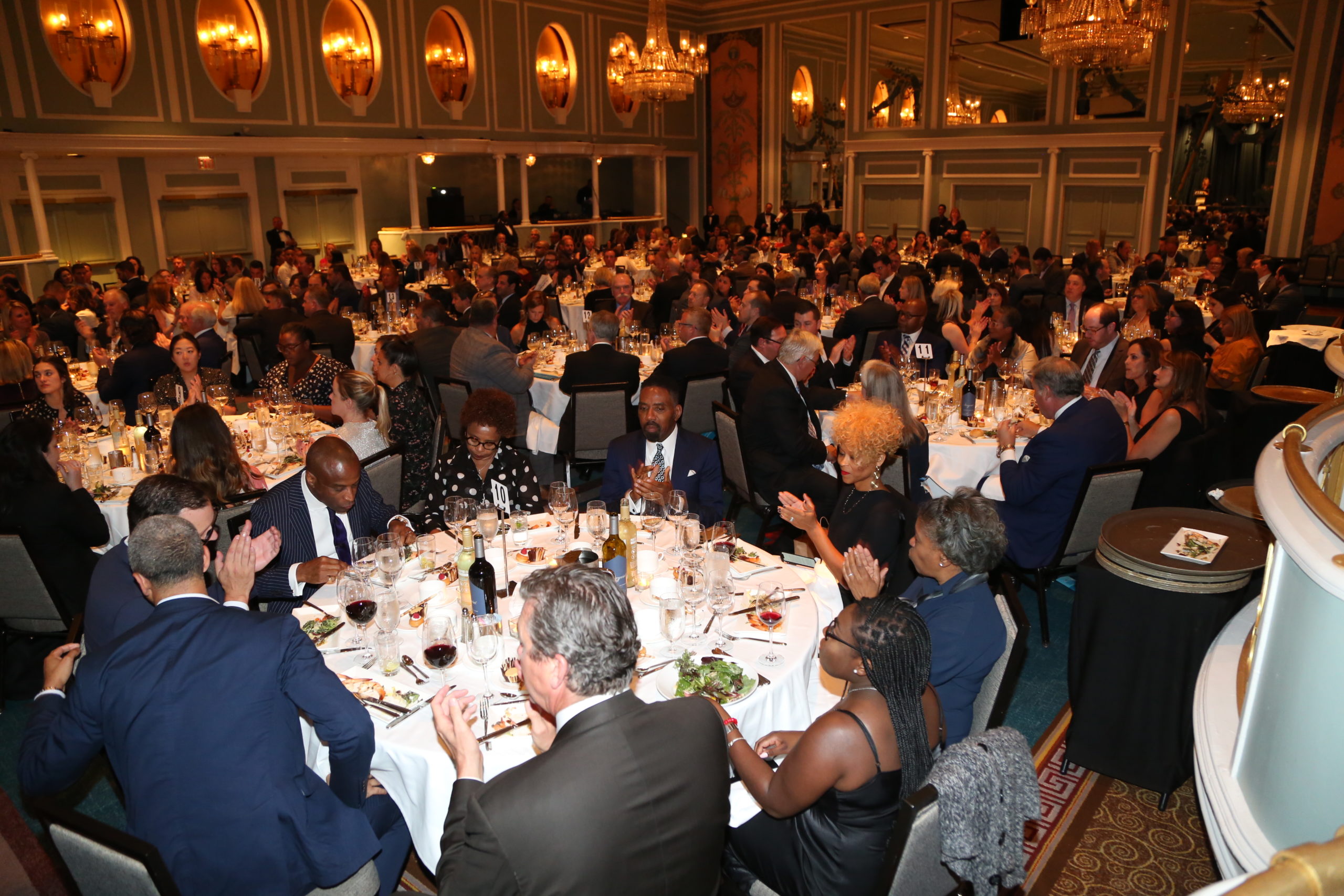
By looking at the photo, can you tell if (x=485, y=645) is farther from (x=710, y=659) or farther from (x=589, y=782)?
(x=589, y=782)

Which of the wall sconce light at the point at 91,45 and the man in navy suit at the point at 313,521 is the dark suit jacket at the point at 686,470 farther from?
the wall sconce light at the point at 91,45

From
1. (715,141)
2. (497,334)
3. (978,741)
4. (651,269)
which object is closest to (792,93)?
(715,141)

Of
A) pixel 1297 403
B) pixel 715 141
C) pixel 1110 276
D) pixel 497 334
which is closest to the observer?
pixel 1297 403

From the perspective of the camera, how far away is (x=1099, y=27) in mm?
9281

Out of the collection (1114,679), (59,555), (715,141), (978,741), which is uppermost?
(715,141)

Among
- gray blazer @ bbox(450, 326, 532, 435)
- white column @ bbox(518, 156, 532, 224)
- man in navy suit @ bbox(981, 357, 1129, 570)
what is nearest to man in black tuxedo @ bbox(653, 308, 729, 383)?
gray blazer @ bbox(450, 326, 532, 435)

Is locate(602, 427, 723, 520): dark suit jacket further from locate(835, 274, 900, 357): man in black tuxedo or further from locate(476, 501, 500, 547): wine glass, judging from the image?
locate(835, 274, 900, 357): man in black tuxedo

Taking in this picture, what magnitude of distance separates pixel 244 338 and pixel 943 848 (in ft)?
27.3

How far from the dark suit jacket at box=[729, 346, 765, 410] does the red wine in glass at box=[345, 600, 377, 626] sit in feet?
11.5

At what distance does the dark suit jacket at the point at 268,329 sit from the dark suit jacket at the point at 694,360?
3996 millimetres

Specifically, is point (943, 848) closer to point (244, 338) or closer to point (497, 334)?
point (497, 334)

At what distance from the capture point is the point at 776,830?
2441 millimetres

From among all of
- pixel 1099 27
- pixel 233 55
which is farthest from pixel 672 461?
pixel 233 55

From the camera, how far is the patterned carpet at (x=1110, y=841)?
9.93ft
